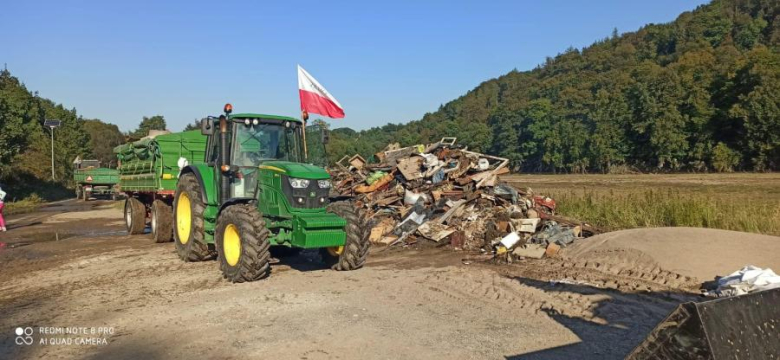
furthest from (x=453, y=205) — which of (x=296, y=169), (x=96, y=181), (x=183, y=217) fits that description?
(x=96, y=181)

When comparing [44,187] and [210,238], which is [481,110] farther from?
[210,238]

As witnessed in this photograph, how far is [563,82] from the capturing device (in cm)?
12394

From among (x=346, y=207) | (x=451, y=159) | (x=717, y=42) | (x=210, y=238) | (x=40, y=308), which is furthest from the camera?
(x=717, y=42)

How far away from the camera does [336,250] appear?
8422 millimetres

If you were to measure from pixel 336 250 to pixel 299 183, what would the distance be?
129 cm

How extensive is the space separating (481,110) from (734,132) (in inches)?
3443

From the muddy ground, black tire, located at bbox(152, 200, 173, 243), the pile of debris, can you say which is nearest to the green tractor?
the muddy ground

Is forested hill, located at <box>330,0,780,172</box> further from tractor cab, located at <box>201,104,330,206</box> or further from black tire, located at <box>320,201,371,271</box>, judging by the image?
black tire, located at <box>320,201,371,271</box>

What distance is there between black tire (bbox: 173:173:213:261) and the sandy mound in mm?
6499

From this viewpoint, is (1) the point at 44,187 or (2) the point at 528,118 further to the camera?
(2) the point at 528,118

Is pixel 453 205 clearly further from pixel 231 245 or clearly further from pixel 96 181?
pixel 96 181

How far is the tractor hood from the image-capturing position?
25.8 feet

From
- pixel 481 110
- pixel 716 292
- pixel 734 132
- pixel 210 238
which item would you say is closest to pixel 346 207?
pixel 210 238

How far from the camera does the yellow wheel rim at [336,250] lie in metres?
8.30
